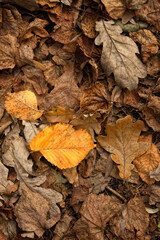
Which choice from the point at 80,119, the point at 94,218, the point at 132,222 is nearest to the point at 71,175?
the point at 94,218

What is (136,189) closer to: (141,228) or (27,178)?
(141,228)

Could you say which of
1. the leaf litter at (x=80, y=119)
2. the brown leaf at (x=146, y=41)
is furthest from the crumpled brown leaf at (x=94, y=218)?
the brown leaf at (x=146, y=41)

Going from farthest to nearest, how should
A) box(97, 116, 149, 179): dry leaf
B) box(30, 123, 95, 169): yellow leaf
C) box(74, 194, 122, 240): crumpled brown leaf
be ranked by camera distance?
1. box(97, 116, 149, 179): dry leaf
2. box(74, 194, 122, 240): crumpled brown leaf
3. box(30, 123, 95, 169): yellow leaf

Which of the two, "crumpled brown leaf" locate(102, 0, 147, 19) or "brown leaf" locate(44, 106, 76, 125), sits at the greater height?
"crumpled brown leaf" locate(102, 0, 147, 19)

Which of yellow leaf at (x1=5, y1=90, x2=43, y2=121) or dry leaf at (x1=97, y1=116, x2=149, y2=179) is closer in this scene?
yellow leaf at (x1=5, y1=90, x2=43, y2=121)

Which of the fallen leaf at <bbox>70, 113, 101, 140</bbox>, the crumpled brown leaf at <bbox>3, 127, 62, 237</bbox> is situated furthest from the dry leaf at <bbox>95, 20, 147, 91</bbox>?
the crumpled brown leaf at <bbox>3, 127, 62, 237</bbox>

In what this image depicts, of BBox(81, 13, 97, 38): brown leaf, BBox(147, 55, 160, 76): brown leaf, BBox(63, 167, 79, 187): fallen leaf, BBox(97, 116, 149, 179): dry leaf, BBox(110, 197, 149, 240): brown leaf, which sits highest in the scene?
BBox(81, 13, 97, 38): brown leaf

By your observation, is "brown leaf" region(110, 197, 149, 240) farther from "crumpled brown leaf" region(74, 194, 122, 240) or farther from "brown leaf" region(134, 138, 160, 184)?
"brown leaf" region(134, 138, 160, 184)

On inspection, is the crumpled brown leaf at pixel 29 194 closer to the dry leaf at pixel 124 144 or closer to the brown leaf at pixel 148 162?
the dry leaf at pixel 124 144
